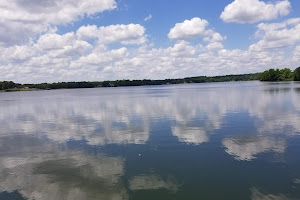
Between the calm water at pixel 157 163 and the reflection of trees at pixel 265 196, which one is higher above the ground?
the calm water at pixel 157 163

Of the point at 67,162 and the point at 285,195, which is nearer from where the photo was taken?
the point at 285,195

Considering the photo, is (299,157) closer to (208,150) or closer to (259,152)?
(259,152)

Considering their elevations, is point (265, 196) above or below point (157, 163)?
below

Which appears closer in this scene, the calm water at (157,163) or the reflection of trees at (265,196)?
the reflection of trees at (265,196)

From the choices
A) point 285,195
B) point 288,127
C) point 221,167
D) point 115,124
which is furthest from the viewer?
point 115,124

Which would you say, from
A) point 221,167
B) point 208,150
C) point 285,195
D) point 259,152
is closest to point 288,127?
point 259,152

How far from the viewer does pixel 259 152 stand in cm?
2341

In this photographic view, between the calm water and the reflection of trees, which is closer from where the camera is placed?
the reflection of trees

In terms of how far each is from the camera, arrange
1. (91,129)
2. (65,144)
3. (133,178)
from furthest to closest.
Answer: (91,129) → (65,144) → (133,178)

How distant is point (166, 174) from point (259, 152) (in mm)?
9823

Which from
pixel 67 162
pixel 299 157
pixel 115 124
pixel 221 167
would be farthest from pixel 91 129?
pixel 299 157

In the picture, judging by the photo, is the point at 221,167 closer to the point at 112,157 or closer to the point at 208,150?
the point at 208,150

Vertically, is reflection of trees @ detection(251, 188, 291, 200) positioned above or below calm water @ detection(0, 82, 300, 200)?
below

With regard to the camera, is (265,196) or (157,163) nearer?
(265,196)
